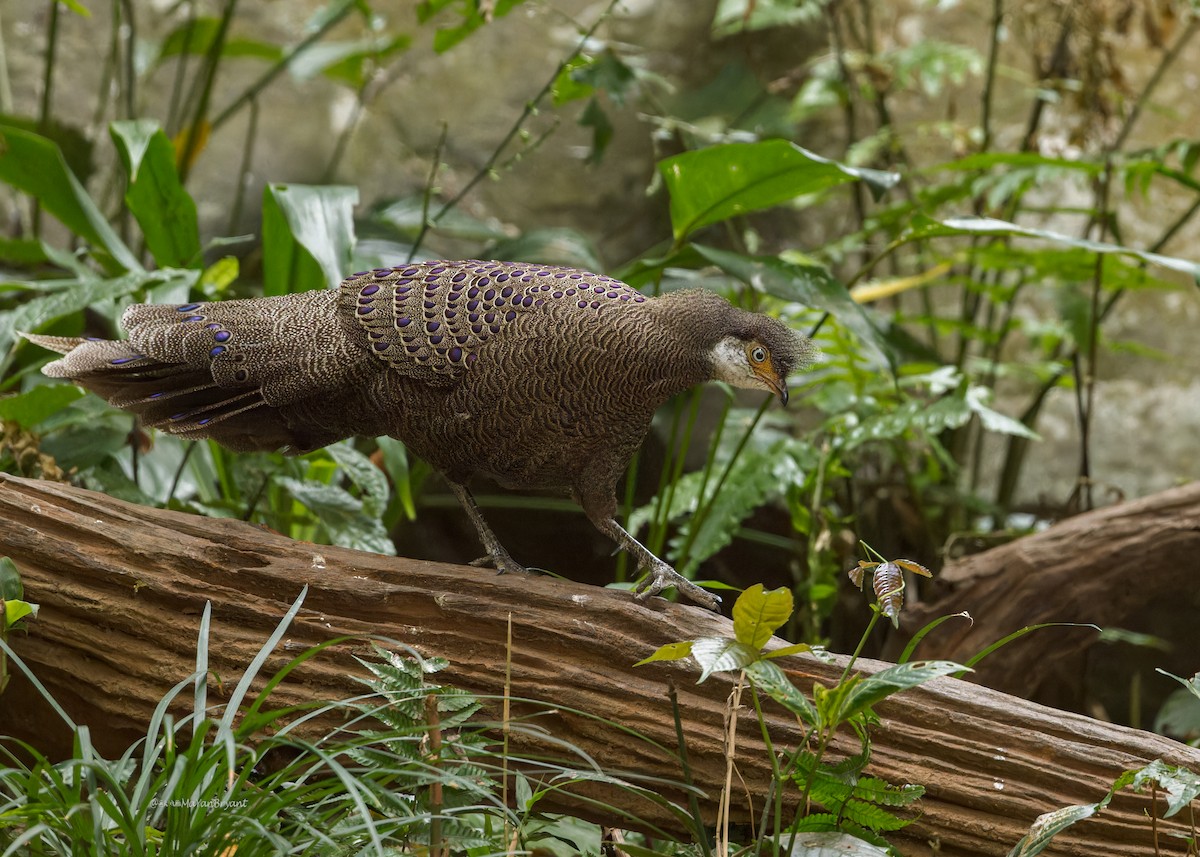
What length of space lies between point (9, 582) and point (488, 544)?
2.91 feet

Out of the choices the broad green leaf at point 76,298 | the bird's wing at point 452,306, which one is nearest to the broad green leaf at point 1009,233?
the bird's wing at point 452,306

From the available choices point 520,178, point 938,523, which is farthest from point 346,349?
point 520,178

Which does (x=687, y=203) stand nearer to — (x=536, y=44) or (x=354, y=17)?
(x=536, y=44)

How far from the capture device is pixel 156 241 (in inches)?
112

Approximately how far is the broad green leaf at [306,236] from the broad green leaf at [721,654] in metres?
1.43

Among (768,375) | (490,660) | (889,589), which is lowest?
(490,660)

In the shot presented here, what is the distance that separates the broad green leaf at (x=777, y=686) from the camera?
4.99 feet

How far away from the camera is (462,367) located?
208 cm

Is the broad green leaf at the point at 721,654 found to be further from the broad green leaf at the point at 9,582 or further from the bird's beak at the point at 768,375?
the broad green leaf at the point at 9,582

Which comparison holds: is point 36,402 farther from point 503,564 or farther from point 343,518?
point 503,564

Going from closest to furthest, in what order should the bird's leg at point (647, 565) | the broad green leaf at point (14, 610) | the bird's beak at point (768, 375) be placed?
the broad green leaf at point (14, 610), the bird's beak at point (768, 375), the bird's leg at point (647, 565)

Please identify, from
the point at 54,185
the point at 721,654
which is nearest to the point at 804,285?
the point at 721,654

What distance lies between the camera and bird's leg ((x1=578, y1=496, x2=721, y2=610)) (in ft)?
6.97

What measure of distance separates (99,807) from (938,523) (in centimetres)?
293
